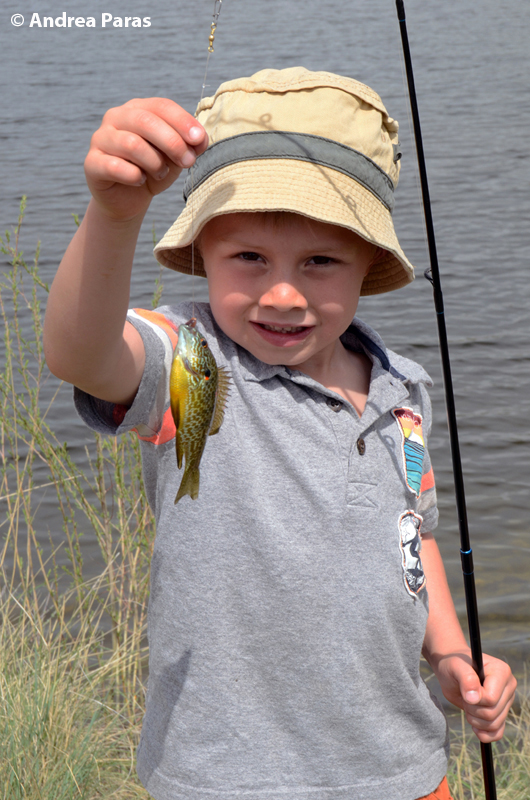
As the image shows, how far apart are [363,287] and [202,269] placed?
0.45 metres

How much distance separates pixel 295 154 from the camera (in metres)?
1.80

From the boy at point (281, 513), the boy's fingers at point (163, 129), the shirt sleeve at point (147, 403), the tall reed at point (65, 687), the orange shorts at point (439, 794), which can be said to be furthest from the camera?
the tall reed at point (65, 687)

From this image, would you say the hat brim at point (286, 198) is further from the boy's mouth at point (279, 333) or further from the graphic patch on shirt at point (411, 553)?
the graphic patch on shirt at point (411, 553)

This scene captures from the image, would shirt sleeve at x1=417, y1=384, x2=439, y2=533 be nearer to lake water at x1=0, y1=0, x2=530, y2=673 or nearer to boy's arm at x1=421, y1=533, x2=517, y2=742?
boy's arm at x1=421, y1=533, x2=517, y2=742

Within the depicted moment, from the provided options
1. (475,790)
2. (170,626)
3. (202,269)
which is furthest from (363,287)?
(475,790)

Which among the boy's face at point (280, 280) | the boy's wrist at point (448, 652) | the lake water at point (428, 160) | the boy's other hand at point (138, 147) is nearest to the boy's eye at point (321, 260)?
the boy's face at point (280, 280)

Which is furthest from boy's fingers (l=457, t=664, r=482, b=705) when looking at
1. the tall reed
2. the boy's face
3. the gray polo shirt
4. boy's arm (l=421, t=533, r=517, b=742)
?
the tall reed

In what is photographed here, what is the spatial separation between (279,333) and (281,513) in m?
0.38

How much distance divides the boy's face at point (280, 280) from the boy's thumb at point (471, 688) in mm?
809

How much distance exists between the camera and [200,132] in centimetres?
128

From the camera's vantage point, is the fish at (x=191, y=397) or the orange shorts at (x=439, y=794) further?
the orange shorts at (x=439, y=794)

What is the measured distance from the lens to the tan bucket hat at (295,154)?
1739 millimetres

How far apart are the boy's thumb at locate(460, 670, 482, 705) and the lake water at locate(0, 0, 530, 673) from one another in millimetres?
2256

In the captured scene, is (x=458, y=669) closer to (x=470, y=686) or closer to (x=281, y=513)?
(x=470, y=686)
